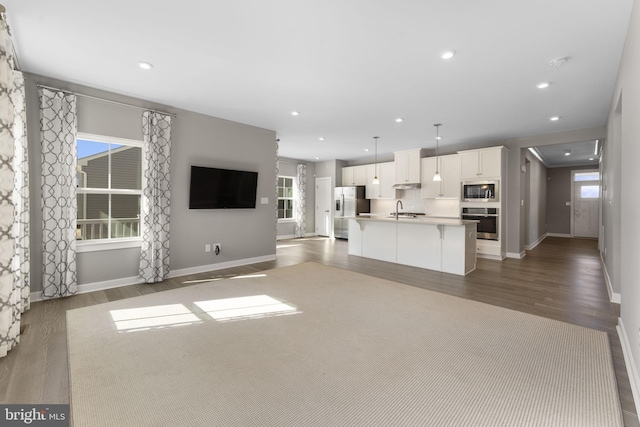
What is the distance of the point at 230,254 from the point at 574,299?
5291 mm

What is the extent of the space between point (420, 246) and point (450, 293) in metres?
1.64

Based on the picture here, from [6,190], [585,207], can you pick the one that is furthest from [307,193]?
[585,207]

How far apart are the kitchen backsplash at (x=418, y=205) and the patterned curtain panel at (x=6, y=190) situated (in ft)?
25.8

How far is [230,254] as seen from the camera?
5.47 m

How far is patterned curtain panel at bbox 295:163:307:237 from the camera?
32.2 ft

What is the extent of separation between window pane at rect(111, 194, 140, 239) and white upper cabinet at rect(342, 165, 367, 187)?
656 cm

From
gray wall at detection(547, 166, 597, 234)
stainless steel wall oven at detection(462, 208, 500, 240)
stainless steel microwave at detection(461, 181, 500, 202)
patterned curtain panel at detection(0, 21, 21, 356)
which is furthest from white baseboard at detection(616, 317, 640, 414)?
gray wall at detection(547, 166, 597, 234)

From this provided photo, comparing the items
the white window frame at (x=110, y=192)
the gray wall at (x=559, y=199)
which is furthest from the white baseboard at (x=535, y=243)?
the white window frame at (x=110, y=192)

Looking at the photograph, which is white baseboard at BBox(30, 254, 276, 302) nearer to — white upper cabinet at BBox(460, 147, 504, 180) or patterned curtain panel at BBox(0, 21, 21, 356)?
patterned curtain panel at BBox(0, 21, 21, 356)

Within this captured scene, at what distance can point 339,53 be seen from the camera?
9.84 ft

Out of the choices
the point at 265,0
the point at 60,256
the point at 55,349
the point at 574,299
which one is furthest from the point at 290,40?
the point at 574,299

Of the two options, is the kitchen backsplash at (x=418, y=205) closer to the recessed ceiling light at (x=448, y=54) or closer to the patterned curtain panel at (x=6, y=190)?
the recessed ceiling light at (x=448, y=54)

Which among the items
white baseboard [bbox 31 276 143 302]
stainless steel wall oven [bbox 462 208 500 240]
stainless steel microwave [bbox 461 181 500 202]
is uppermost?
stainless steel microwave [bbox 461 181 500 202]

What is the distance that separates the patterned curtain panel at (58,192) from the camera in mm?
3545
